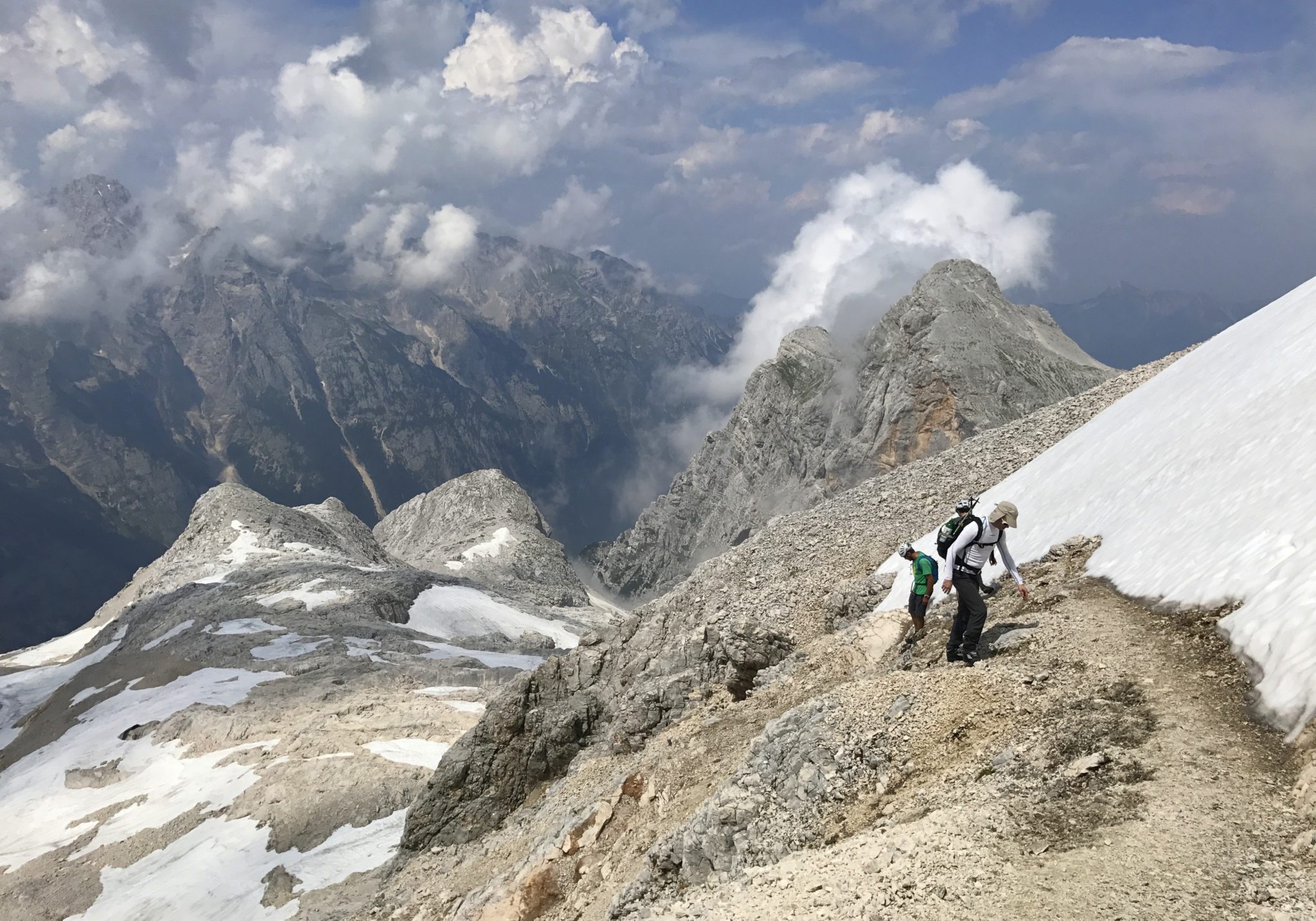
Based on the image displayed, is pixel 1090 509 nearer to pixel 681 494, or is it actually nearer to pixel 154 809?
pixel 154 809

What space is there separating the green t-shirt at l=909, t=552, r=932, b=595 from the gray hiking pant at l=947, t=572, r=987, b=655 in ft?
4.50

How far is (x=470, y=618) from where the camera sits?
261ft

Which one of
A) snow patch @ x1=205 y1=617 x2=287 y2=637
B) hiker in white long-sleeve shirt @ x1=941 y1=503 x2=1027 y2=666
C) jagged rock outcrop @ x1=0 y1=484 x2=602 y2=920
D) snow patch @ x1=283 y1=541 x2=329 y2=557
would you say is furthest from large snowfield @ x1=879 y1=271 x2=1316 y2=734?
snow patch @ x1=283 y1=541 x2=329 y2=557

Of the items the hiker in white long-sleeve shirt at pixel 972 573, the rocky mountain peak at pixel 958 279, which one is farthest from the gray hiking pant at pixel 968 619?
the rocky mountain peak at pixel 958 279

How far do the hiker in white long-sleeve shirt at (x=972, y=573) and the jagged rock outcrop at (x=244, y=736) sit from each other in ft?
58.9

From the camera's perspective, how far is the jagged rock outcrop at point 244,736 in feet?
92.6

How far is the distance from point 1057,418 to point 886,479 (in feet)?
25.9

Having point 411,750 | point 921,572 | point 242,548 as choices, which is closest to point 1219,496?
point 921,572

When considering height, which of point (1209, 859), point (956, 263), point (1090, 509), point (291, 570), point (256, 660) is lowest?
point (1209, 859)

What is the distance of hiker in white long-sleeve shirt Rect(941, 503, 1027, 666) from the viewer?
12.9 metres

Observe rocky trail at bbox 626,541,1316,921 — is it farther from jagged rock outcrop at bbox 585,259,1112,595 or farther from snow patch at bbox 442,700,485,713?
jagged rock outcrop at bbox 585,259,1112,595

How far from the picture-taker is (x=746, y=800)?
11.0m

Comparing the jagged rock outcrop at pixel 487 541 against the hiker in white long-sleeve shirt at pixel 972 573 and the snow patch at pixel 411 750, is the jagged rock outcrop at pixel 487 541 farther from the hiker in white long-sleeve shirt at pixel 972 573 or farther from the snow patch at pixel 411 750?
the hiker in white long-sleeve shirt at pixel 972 573

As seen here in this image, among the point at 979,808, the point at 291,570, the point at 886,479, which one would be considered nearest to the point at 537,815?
the point at 979,808
